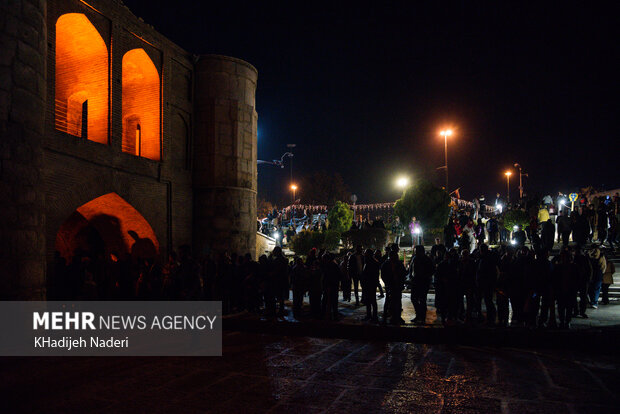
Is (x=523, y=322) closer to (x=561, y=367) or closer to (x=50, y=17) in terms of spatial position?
(x=561, y=367)

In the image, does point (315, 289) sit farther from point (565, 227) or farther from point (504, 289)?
point (565, 227)

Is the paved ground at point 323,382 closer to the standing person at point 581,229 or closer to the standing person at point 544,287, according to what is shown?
the standing person at point 544,287

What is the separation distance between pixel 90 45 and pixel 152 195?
485cm

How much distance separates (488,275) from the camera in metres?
9.14

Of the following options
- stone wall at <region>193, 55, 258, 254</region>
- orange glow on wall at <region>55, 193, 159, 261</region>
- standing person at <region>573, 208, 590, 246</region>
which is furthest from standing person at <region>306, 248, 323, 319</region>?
standing person at <region>573, 208, 590, 246</region>

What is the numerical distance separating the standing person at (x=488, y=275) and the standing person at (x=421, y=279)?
39.2 inches

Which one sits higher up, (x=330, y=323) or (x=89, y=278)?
(x=89, y=278)

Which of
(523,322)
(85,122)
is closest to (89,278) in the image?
(85,122)

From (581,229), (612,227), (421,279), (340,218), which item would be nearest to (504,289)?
(421,279)

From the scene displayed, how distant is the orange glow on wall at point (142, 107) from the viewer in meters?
15.4

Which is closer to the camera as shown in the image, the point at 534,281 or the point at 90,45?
the point at 534,281

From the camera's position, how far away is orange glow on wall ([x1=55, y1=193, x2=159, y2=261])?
14.3 m

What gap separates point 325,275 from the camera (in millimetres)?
10250

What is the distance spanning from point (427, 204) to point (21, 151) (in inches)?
800
